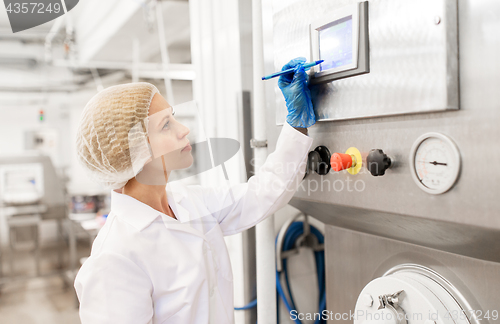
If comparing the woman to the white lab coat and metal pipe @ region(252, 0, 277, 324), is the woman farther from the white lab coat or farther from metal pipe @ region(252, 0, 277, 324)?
metal pipe @ region(252, 0, 277, 324)

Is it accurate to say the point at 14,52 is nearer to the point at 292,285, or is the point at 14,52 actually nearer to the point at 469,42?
the point at 292,285

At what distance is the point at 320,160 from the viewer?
34.0 inches

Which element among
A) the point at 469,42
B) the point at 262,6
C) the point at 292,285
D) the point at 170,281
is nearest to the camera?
the point at 469,42

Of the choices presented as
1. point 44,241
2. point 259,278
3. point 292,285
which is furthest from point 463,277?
point 44,241

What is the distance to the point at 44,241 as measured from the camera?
2637 mm

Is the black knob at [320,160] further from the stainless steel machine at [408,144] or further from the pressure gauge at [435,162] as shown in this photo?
the pressure gauge at [435,162]

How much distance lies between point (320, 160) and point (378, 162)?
0.19 meters

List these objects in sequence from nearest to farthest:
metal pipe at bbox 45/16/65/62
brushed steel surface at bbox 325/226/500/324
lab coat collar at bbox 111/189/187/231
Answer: brushed steel surface at bbox 325/226/500/324
lab coat collar at bbox 111/189/187/231
metal pipe at bbox 45/16/65/62

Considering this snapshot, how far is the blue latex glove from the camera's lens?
835 mm

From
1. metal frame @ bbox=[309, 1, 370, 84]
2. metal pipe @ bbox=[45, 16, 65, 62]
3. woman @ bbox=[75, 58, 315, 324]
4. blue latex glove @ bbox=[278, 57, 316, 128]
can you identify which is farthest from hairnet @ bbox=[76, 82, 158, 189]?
metal pipe @ bbox=[45, 16, 65, 62]

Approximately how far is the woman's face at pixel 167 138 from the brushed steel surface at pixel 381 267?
1.75ft

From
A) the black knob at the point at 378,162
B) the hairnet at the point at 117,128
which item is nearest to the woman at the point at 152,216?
the hairnet at the point at 117,128

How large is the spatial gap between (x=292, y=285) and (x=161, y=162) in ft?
3.14

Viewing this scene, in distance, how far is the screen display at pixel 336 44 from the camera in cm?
76
